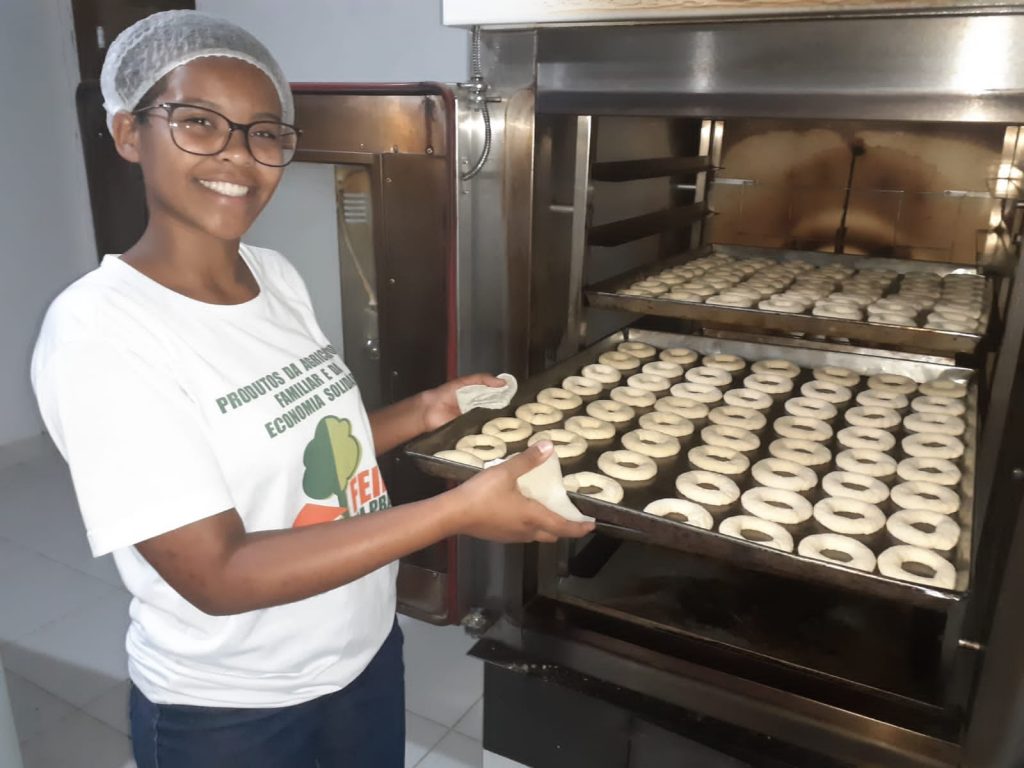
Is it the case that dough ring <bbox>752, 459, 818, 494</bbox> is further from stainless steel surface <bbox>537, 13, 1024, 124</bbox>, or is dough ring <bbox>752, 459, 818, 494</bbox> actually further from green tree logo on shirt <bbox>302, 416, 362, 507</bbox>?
green tree logo on shirt <bbox>302, 416, 362, 507</bbox>

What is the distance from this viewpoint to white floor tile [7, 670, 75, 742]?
6.48ft

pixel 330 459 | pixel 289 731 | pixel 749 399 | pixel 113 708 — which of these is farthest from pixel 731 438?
pixel 113 708

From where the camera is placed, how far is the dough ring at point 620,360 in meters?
1.85

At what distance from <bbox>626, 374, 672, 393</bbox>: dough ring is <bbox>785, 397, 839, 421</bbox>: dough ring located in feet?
0.90

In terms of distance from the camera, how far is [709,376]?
1.82m

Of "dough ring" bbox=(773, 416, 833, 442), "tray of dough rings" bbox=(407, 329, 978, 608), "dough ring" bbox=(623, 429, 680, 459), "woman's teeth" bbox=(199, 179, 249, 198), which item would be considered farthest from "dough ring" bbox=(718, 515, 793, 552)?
"woman's teeth" bbox=(199, 179, 249, 198)

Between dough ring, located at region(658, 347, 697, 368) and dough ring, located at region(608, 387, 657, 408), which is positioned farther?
dough ring, located at region(658, 347, 697, 368)

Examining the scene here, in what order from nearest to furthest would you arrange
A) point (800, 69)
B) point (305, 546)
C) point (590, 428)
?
point (305, 546)
point (800, 69)
point (590, 428)

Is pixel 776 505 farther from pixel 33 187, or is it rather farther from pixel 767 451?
pixel 33 187

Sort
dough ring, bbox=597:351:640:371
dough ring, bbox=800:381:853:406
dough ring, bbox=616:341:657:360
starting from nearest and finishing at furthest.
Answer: dough ring, bbox=800:381:853:406 < dough ring, bbox=597:351:640:371 < dough ring, bbox=616:341:657:360

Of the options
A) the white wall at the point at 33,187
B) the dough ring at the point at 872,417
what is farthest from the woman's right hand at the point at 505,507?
the white wall at the point at 33,187

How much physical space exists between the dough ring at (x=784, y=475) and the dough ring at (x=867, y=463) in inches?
2.8

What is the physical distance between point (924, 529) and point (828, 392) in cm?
55

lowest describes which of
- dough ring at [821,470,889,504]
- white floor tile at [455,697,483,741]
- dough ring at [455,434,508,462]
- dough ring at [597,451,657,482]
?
white floor tile at [455,697,483,741]
